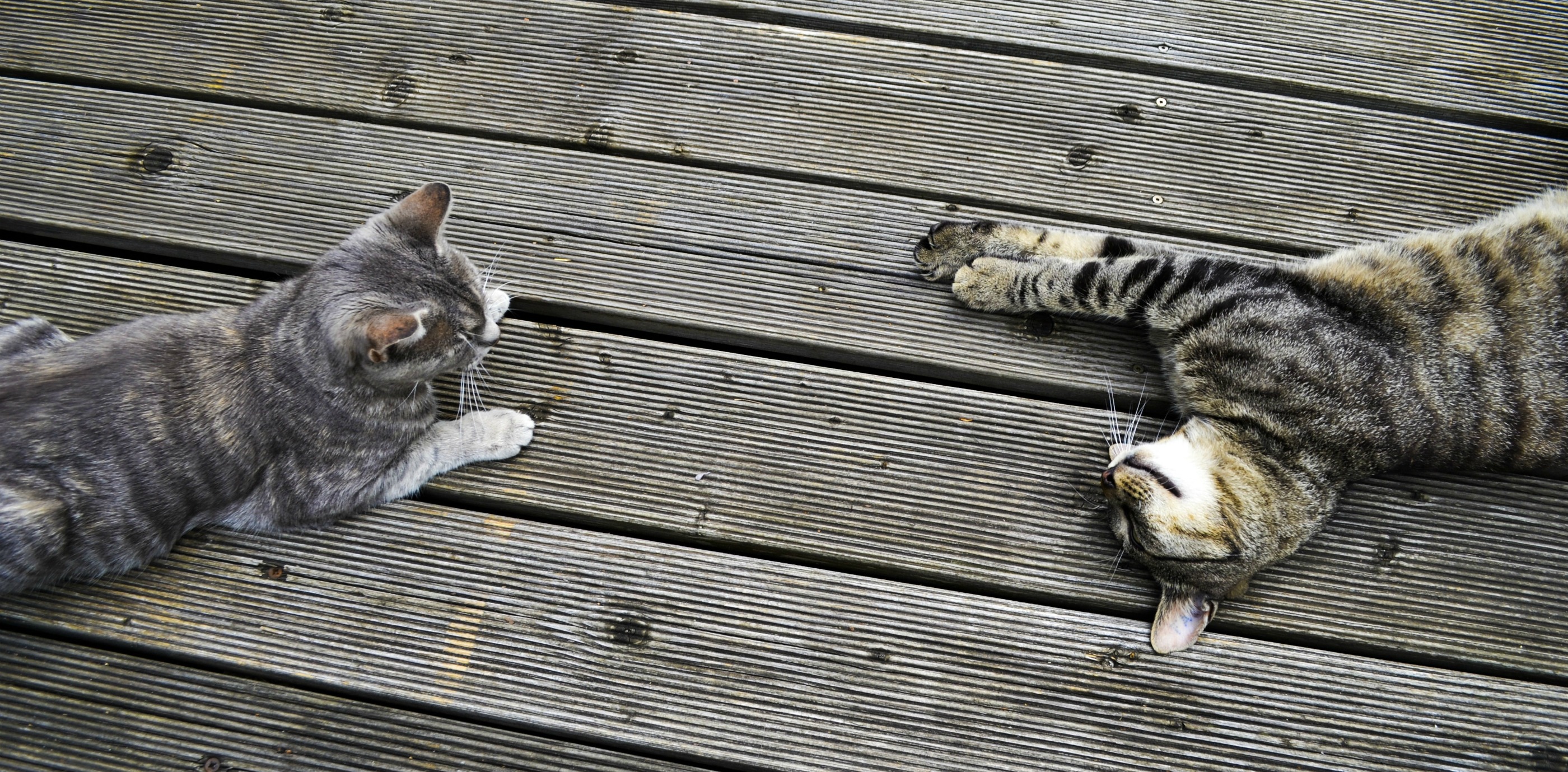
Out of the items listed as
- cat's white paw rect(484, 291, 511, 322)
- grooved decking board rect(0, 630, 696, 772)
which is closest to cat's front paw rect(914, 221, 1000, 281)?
cat's white paw rect(484, 291, 511, 322)

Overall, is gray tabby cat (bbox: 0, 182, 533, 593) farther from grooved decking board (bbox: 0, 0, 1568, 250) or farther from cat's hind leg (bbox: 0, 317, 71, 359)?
grooved decking board (bbox: 0, 0, 1568, 250)

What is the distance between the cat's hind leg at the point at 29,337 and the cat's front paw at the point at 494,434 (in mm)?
975

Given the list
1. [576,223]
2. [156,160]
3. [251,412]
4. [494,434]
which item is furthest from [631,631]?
[156,160]

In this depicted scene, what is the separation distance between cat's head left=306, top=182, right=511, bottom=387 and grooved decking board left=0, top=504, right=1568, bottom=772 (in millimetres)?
414

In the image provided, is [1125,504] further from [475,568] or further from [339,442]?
[339,442]

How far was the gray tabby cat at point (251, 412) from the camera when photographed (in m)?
1.72

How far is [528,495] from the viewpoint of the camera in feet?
6.46

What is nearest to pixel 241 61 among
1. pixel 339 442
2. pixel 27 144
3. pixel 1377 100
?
pixel 27 144

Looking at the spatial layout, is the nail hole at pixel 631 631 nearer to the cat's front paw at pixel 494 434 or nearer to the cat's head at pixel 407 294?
the cat's front paw at pixel 494 434

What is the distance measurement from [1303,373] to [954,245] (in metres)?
0.86

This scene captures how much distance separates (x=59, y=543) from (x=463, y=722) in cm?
91

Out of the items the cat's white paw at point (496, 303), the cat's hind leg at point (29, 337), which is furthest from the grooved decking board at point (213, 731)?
the cat's white paw at point (496, 303)

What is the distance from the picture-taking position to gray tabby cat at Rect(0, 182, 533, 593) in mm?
1721

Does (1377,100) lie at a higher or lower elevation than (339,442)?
higher
